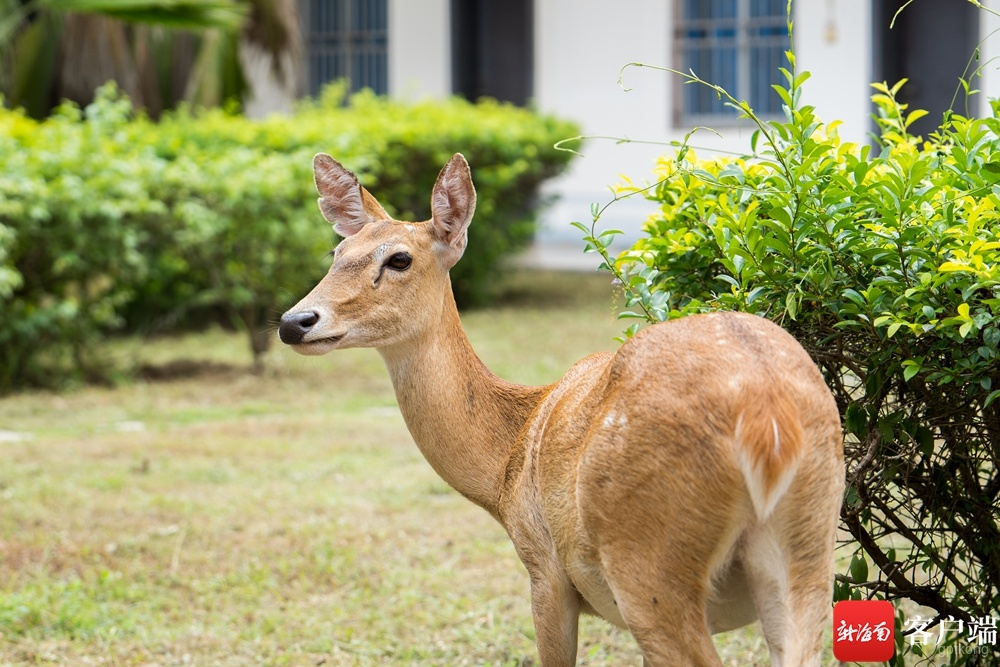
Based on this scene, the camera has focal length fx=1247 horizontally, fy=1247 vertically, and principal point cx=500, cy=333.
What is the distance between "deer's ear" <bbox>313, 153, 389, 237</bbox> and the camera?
3146 mm

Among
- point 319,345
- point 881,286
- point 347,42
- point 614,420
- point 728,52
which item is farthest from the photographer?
point 347,42

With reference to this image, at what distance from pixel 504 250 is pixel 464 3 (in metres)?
4.52

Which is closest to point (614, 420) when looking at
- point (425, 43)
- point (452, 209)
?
point (452, 209)

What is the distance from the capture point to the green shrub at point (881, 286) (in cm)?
257

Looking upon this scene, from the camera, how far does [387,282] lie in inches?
113

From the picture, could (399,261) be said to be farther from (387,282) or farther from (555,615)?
(555,615)

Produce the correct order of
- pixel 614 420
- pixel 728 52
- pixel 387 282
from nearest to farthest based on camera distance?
pixel 614 420 < pixel 387 282 < pixel 728 52

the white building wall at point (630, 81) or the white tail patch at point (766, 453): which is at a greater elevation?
the white building wall at point (630, 81)

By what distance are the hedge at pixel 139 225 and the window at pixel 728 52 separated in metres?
4.89

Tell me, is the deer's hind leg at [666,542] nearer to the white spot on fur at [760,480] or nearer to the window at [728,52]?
the white spot on fur at [760,480]

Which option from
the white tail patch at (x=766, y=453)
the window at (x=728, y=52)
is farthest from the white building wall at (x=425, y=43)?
the white tail patch at (x=766, y=453)

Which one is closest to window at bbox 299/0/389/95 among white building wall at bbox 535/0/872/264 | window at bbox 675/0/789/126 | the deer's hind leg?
white building wall at bbox 535/0/872/264

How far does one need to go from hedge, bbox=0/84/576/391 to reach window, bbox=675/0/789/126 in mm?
4887

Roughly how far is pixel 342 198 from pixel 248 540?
2.52 metres
